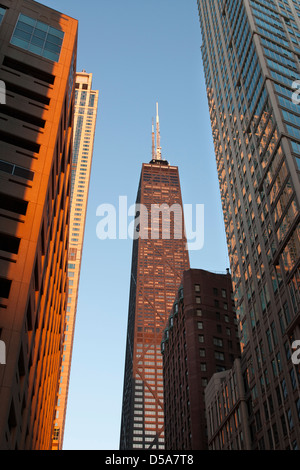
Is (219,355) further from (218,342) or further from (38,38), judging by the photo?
(38,38)

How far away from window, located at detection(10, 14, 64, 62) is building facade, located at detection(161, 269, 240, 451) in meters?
63.3

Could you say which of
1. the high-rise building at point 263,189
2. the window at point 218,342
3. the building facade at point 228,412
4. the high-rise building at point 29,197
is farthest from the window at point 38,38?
the window at point 218,342

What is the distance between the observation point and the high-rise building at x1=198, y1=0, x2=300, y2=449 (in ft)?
187

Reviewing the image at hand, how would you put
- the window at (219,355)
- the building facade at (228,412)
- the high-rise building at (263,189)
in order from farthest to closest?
the window at (219,355) → the building facade at (228,412) → the high-rise building at (263,189)

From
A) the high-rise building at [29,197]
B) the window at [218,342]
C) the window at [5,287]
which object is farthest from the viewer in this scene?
the window at [218,342]

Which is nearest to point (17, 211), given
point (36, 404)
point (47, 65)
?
point (47, 65)

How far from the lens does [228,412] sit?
238 ft

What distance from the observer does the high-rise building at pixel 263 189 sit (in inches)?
2244

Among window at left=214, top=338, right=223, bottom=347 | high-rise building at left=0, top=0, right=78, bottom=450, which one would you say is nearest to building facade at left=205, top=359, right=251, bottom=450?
window at left=214, top=338, right=223, bottom=347

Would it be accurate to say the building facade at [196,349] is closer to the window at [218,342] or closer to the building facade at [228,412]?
the window at [218,342]

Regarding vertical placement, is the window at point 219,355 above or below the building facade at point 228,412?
above

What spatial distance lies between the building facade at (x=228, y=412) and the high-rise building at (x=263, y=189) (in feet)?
4.08

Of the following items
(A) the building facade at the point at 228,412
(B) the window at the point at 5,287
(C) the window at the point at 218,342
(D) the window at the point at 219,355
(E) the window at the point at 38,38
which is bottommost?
(B) the window at the point at 5,287
